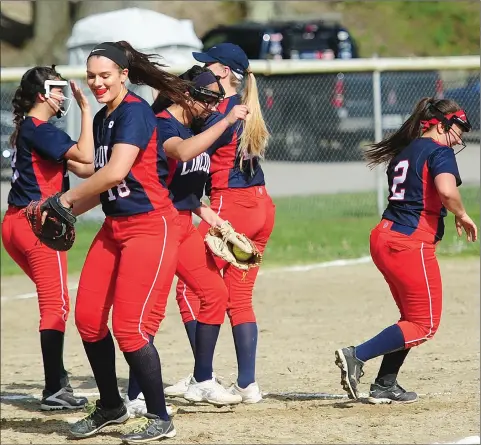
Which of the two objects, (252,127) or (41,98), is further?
(41,98)

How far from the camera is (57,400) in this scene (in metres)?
7.00

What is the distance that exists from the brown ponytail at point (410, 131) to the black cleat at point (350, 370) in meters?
1.20

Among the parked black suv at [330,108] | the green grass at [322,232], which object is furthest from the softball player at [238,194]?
the parked black suv at [330,108]

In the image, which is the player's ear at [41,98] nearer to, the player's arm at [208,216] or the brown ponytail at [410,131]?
the player's arm at [208,216]

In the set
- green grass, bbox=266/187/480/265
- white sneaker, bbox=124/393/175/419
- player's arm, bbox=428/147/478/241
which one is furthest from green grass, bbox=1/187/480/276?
player's arm, bbox=428/147/478/241

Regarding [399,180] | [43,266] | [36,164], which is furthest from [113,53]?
[399,180]

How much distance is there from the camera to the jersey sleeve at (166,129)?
614 cm

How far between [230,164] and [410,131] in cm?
111

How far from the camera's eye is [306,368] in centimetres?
812

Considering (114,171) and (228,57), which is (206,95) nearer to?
(228,57)

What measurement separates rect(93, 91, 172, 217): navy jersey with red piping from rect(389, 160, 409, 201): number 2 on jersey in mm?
1491

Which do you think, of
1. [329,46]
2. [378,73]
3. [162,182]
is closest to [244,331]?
[162,182]

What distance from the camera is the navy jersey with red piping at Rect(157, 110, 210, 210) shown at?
6.34 meters

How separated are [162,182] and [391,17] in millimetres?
29254
